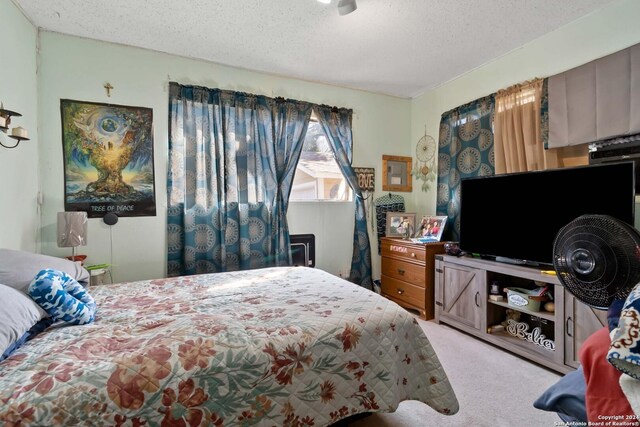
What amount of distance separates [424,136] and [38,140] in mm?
3800

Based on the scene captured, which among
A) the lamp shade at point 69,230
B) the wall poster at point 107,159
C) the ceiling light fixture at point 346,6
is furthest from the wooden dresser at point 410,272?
the lamp shade at point 69,230

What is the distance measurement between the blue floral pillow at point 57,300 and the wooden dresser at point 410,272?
264 centimetres

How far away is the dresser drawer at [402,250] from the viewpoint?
Result: 3000mm

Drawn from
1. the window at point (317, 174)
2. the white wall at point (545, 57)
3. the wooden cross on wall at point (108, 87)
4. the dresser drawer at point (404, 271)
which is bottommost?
the dresser drawer at point (404, 271)

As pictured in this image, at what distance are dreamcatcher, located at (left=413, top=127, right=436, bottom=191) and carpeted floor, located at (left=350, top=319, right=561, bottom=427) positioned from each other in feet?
6.06

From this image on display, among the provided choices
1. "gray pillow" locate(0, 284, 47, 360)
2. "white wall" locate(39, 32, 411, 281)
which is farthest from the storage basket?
"gray pillow" locate(0, 284, 47, 360)

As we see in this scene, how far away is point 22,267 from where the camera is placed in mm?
1379

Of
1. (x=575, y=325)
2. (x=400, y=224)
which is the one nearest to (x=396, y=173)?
(x=400, y=224)

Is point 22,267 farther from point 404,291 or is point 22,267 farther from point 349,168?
point 404,291

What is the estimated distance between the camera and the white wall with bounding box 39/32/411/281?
2.41 metres

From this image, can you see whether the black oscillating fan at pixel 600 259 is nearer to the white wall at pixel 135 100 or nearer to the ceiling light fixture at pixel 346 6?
the ceiling light fixture at pixel 346 6

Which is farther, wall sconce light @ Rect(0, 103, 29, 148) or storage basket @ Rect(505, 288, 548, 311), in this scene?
storage basket @ Rect(505, 288, 548, 311)

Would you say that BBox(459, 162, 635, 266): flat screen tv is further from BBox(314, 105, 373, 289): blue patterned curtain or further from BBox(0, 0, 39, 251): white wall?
BBox(0, 0, 39, 251): white wall

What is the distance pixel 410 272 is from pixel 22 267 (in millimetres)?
2942
